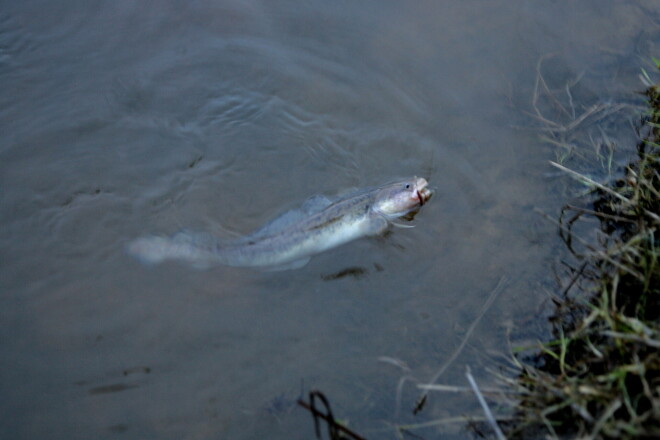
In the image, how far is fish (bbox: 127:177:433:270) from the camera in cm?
523

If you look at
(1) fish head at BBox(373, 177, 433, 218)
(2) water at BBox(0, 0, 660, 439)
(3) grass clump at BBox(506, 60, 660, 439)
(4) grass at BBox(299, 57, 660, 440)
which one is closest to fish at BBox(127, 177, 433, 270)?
(1) fish head at BBox(373, 177, 433, 218)

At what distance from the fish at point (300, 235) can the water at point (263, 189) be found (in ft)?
0.48

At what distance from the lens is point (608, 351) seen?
3801 mm

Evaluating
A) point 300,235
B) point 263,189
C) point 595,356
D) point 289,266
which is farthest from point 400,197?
point 595,356

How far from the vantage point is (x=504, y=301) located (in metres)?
5.09

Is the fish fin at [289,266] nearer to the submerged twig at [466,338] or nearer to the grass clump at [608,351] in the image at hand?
the submerged twig at [466,338]

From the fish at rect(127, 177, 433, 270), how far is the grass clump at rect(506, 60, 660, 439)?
1819 millimetres

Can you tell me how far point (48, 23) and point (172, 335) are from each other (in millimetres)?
5024

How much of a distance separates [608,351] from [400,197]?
8.37 ft

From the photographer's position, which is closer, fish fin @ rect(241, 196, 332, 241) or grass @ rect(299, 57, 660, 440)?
grass @ rect(299, 57, 660, 440)

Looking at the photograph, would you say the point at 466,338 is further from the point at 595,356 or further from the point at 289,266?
the point at 289,266

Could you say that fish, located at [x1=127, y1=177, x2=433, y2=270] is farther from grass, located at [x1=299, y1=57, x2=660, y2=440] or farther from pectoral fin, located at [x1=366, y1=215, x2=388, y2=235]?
grass, located at [x1=299, y1=57, x2=660, y2=440]

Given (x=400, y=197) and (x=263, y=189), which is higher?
(x=400, y=197)

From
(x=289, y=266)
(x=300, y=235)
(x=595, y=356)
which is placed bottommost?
(x=289, y=266)
